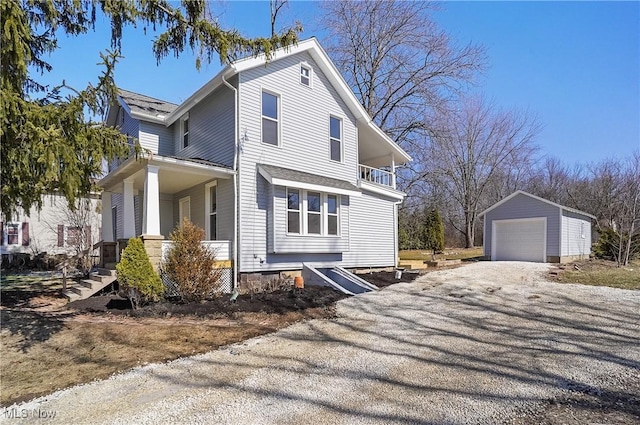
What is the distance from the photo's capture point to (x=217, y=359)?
5.18 metres

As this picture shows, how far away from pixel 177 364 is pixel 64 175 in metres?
2.82

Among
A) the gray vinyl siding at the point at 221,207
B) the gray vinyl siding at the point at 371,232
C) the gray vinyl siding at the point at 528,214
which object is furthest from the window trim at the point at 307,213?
the gray vinyl siding at the point at 528,214

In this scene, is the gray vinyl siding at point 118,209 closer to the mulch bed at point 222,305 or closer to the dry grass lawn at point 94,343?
the mulch bed at point 222,305

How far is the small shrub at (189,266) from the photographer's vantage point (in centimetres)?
845

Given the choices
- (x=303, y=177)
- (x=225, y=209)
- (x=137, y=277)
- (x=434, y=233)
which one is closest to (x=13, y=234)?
(x=225, y=209)

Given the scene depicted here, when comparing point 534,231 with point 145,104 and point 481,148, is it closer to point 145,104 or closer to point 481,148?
point 481,148

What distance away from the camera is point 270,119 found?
11.9 meters

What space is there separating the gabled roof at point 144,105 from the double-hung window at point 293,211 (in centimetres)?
584

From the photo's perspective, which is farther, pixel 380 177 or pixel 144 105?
pixel 380 177

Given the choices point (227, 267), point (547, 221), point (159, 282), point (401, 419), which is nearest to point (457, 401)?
point (401, 419)

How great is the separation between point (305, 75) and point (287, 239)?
5696 millimetres

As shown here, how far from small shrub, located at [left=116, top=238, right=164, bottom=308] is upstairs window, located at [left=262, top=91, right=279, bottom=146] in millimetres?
5083

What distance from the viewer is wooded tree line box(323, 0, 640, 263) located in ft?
73.6

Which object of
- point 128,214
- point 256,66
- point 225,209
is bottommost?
point 128,214
